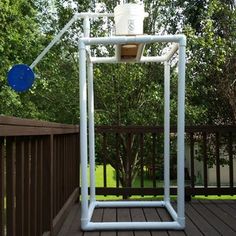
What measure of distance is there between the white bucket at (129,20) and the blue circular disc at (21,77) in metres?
0.88

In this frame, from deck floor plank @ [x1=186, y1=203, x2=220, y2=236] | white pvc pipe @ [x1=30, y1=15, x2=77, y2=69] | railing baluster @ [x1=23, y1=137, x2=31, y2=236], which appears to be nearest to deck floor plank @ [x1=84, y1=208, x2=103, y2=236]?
deck floor plank @ [x1=186, y1=203, x2=220, y2=236]

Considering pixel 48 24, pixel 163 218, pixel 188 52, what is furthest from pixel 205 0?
pixel 163 218

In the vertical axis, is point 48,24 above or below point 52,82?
above

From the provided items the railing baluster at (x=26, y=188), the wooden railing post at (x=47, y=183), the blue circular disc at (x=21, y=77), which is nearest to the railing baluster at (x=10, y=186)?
the railing baluster at (x=26, y=188)

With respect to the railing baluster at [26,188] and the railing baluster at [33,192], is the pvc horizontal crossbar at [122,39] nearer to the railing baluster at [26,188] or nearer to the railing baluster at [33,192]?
the railing baluster at [33,192]

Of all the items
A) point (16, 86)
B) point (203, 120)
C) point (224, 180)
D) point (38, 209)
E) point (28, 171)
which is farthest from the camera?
point (224, 180)

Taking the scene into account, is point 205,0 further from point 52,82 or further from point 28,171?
point 28,171

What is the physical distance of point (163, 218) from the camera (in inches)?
166

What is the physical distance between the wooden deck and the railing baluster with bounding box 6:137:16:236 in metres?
1.76

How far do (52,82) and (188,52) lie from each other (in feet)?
11.6

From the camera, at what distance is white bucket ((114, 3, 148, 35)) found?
391cm

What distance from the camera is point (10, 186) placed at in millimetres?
1921

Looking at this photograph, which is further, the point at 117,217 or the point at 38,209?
the point at 117,217

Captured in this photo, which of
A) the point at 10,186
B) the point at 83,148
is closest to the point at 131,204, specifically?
the point at 83,148
